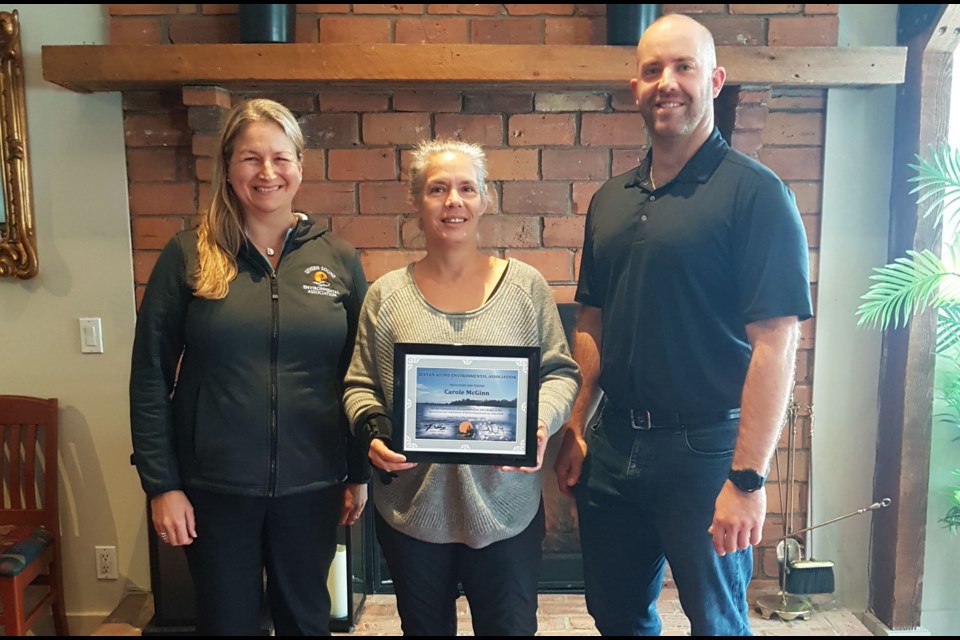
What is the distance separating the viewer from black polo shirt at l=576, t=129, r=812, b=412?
120 cm

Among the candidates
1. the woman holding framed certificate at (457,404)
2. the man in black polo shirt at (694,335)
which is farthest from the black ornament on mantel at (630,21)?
the woman holding framed certificate at (457,404)

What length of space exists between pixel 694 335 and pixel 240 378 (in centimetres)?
83

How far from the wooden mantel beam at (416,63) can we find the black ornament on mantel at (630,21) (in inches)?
2.8

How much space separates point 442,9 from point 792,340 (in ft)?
4.88

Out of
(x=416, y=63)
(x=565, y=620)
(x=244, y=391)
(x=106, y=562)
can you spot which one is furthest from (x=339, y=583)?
(x=416, y=63)

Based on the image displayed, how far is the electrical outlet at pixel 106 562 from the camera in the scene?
2.32m

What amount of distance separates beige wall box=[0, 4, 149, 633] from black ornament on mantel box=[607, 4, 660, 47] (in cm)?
150

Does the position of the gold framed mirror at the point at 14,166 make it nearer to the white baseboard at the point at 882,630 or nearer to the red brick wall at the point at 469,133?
the red brick wall at the point at 469,133

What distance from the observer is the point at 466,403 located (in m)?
1.25

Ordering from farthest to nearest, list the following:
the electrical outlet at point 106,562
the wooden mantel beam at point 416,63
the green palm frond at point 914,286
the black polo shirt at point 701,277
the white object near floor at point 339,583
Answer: the electrical outlet at point 106,562 → the white object near floor at point 339,583 → the wooden mantel beam at point 416,63 → the green palm frond at point 914,286 → the black polo shirt at point 701,277

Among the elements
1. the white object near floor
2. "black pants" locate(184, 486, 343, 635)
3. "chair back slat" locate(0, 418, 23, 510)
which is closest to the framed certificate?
"black pants" locate(184, 486, 343, 635)

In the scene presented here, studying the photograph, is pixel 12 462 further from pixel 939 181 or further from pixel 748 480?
pixel 939 181

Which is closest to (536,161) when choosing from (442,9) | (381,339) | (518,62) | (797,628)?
(518,62)

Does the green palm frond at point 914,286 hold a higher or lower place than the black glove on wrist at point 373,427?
higher
